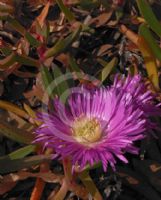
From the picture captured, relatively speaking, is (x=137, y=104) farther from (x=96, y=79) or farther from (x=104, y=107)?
(x=96, y=79)

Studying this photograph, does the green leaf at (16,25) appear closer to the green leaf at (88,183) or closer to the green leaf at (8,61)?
the green leaf at (8,61)

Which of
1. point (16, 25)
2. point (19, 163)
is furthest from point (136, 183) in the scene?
point (16, 25)

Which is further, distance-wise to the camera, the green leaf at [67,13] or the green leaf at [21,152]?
the green leaf at [67,13]

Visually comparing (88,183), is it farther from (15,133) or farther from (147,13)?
(147,13)

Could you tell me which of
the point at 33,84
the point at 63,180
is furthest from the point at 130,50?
the point at 63,180

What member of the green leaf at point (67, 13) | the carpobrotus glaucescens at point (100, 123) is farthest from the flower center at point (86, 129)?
A: the green leaf at point (67, 13)

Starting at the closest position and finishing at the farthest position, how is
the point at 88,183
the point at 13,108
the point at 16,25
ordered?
the point at 88,183
the point at 13,108
the point at 16,25

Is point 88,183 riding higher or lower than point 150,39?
lower
